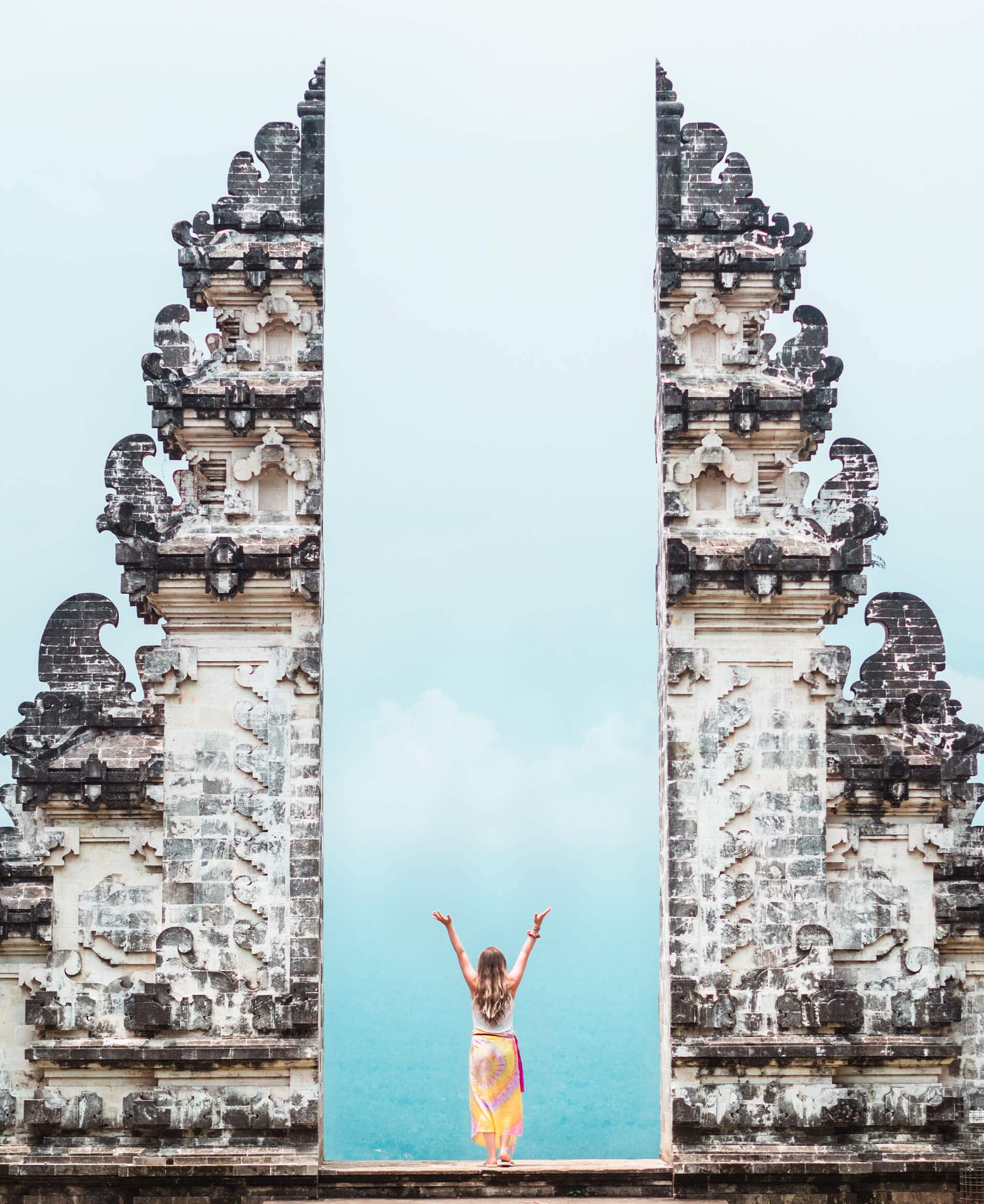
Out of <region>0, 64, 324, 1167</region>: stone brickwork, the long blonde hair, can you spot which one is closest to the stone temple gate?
<region>0, 64, 324, 1167</region>: stone brickwork

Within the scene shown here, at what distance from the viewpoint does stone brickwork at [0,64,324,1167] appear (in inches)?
620

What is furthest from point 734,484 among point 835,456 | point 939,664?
point 939,664

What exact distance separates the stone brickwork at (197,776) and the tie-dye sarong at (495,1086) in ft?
4.63

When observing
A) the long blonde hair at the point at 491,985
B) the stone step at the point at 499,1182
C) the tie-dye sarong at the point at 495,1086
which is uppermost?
the long blonde hair at the point at 491,985

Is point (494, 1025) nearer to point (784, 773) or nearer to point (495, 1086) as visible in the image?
point (495, 1086)

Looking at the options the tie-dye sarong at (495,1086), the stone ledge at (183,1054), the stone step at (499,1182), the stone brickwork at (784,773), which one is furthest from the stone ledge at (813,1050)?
the stone ledge at (183,1054)

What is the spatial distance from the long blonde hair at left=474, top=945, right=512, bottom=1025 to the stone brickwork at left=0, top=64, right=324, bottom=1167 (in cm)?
156

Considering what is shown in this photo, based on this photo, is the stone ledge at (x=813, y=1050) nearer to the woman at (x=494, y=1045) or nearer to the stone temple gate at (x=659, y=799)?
the stone temple gate at (x=659, y=799)

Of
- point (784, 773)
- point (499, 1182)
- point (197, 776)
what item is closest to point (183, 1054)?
point (197, 776)

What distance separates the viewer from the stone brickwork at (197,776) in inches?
620

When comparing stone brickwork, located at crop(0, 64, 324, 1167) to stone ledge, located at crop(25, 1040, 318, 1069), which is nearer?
stone ledge, located at crop(25, 1040, 318, 1069)

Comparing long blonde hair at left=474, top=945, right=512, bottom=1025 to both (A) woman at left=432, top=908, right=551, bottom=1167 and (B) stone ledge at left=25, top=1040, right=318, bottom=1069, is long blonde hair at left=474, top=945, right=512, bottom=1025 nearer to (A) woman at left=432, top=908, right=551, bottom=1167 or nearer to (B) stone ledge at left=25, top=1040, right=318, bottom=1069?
(A) woman at left=432, top=908, right=551, bottom=1167

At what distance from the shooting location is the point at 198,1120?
15.6m

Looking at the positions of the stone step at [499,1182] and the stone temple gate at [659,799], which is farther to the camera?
the stone temple gate at [659,799]
